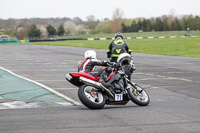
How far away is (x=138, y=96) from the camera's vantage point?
1016 centimetres

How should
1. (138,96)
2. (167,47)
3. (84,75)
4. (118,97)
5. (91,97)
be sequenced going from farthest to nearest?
1. (167,47)
2. (138,96)
3. (118,97)
4. (84,75)
5. (91,97)

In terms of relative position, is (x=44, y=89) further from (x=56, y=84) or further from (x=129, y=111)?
(x=129, y=111)

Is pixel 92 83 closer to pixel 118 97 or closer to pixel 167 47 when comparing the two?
pixel 118 97

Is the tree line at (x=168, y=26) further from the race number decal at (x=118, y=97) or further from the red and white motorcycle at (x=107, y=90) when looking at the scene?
the race number decal at (x=118, y=97)

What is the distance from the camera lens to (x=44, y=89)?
42.3 ft

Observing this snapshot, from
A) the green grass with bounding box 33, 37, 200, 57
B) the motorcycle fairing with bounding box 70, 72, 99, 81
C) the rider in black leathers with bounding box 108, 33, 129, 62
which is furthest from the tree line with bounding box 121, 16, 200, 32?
the motorcycle fairing with bounding box 70, 72, 99, 81

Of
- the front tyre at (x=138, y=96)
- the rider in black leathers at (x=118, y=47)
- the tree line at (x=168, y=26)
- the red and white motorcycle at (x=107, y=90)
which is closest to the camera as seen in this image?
the red and white motorcycle at (x=107, y=90)

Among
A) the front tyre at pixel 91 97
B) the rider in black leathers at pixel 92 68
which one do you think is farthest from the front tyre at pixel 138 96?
the front tyre at pixel 91 97

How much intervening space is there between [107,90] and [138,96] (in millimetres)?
1083

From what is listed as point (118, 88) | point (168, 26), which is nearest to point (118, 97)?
point (118, 88)

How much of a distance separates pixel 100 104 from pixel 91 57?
153 cm

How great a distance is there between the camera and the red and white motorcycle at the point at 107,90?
30.2 ft

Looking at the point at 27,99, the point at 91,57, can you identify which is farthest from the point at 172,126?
the point at 27,99

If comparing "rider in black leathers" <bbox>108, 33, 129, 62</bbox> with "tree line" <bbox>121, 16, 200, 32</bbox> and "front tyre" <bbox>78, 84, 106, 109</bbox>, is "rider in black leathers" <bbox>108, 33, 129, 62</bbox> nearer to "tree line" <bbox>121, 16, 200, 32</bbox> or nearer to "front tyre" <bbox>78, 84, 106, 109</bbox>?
"front tyre" <bbox>78, 84, 106, 109</bbox>
